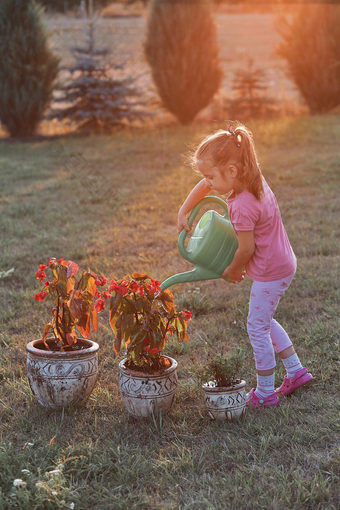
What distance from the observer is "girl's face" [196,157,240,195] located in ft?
8.62

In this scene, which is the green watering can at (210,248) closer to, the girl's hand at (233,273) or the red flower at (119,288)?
the girl's hand at (233,273)

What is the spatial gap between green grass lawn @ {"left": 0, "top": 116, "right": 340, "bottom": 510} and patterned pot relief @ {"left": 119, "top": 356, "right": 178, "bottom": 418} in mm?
67

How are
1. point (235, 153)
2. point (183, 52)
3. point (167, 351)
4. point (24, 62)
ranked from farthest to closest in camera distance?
point (183, 52) < point (24, 62) < point (167, 351) < point (235, 153)

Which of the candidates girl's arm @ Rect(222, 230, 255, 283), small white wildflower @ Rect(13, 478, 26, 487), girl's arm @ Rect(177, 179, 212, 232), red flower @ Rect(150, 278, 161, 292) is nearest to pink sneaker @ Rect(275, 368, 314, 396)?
girl's arm @ Rect(222, 230, 255, 283)

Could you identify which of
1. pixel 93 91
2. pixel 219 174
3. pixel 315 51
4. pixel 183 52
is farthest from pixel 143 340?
pixel 315 51

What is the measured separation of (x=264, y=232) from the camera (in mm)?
2762

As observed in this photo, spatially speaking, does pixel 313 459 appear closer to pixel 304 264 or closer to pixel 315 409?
pixel 315 409

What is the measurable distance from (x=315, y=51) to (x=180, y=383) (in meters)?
11.0

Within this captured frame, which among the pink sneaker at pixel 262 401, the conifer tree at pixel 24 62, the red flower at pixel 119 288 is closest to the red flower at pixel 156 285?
the red flower at pixel 119 288

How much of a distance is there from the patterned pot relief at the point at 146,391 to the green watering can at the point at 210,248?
42cm

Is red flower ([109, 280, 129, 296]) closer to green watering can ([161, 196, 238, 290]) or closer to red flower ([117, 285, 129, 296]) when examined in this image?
red flower ([117, 285, 129, 296])

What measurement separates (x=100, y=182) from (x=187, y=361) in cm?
495

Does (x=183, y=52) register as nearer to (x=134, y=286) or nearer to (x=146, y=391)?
(x=134, y=286)

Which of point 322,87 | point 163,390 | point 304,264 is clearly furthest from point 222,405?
point 322,87
